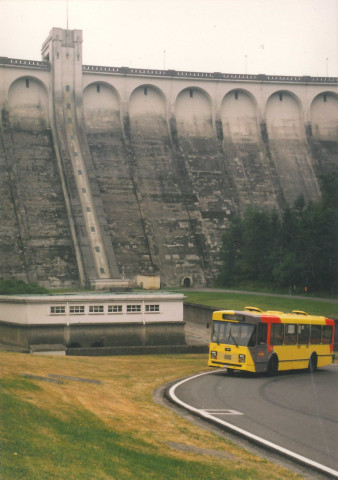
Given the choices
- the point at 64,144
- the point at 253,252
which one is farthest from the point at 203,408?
the point at 64,144

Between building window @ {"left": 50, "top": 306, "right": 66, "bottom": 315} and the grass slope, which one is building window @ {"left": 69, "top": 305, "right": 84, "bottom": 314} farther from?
the grass slope

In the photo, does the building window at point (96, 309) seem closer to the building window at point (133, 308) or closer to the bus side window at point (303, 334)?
the building window at point (133, 308)

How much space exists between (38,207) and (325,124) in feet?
126

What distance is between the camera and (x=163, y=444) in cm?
1748

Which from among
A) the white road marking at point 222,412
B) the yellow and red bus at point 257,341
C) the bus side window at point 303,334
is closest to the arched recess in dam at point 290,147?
the bus side window at point 303,334

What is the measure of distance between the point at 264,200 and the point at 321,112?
15.7 metres

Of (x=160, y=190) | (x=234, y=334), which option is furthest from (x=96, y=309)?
(x=160, y=190)

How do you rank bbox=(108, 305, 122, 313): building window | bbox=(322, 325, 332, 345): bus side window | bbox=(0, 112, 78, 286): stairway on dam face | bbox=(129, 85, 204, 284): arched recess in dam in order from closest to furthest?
bbox=(322, 325, 332, 345): bus side window
bbox=(108, 305, 122, 313): building window
bbox=(0, 112, 78, 286): stairway on dam face
bbox=(129, 85, 204, 284): arched recess in dam

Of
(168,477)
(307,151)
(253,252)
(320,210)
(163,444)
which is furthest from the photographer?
(307,151)

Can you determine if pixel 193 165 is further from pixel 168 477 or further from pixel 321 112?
pixel 168 477

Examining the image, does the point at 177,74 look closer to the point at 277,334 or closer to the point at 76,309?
the point at 76,309

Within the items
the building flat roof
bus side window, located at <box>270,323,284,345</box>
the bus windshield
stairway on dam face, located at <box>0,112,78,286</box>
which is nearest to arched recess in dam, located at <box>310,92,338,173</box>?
stairway on dam face, located at <box>0,112,78,286</box>

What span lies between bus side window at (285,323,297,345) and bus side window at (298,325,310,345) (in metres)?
0.41

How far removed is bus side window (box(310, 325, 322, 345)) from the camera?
3334 centimetres
